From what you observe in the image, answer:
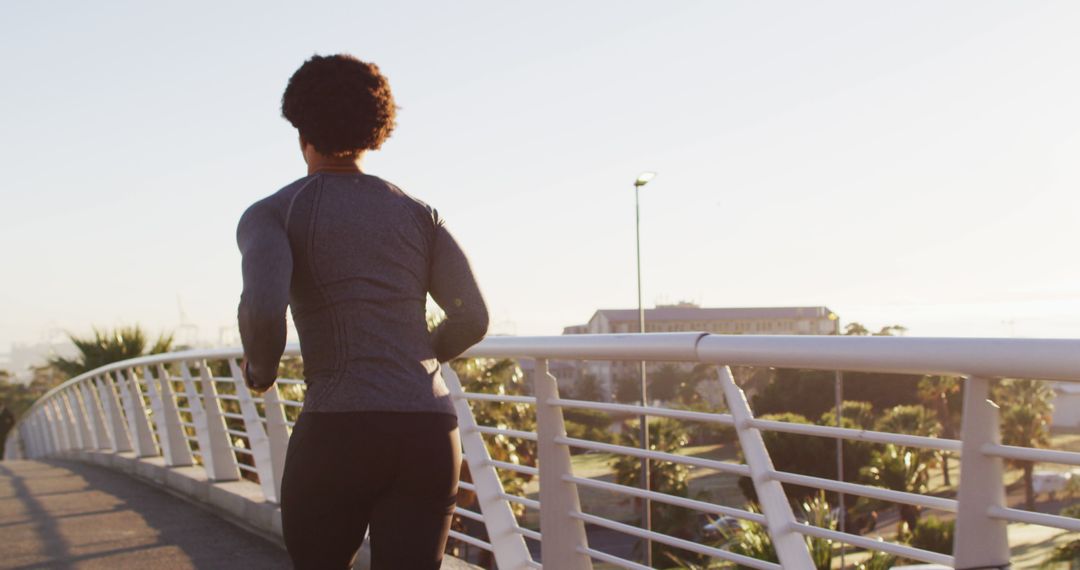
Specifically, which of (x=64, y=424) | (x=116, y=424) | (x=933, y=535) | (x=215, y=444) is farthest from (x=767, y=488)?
(x=933, y=535)

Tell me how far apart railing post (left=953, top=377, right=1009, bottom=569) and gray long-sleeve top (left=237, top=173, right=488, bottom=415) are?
3.38 feet

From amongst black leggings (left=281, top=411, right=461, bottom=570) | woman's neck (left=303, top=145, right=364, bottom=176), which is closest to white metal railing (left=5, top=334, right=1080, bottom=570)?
black leggings (left=281, top=411, right=461, bottom=570)

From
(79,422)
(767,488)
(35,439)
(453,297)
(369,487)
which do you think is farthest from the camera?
(35,439)

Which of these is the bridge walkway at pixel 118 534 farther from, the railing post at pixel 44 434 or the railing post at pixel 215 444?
the railing post at pixel 44 434

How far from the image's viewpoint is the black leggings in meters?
2.37

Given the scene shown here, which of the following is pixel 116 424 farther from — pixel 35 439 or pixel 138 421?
pixel 35 439

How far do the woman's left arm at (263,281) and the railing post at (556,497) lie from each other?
1639 mm

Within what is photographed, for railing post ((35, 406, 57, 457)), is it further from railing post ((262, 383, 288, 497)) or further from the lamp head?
the lamp head

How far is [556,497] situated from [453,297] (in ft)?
4.82

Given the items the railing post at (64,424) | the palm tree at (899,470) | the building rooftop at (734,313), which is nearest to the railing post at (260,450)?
the railing post at (64,424)

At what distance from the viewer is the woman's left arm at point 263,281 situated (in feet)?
7.57

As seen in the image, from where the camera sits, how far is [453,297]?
8.61ft

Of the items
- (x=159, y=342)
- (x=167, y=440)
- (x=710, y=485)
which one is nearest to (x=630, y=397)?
(x=710, y=485)

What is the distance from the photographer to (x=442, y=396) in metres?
2.50
